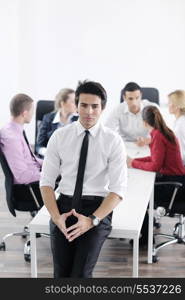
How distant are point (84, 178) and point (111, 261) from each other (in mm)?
1182

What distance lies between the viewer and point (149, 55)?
248 inches

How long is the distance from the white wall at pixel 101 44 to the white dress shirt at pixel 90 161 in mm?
3680

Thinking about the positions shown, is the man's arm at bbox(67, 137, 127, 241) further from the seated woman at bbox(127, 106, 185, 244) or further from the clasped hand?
the seated woman at bbox(127, 106, 185, 244)

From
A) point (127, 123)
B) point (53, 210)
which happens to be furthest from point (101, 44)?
point (53, 210)

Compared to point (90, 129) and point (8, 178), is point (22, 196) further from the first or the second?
point (90, 129)

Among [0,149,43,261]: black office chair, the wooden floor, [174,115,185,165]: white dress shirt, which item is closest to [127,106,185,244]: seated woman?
[174,115,185,165]: white dress shirt

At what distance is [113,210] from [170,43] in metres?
3.76

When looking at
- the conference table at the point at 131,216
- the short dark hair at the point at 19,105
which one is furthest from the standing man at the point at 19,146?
the conference table at the point at 131,216

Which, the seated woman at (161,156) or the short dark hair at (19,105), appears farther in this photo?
the short dark hair at (19,105)

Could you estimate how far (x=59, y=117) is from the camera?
4.44 meters

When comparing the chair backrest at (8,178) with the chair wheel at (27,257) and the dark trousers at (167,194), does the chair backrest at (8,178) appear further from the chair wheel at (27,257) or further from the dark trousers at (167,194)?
the dark trousers at (167,194)

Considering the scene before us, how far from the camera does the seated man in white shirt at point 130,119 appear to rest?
4.60m

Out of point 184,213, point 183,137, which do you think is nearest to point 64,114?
point 183,137

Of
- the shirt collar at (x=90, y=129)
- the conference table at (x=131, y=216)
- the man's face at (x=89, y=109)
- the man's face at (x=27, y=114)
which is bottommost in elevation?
the conference table at (x=131, y=216)
